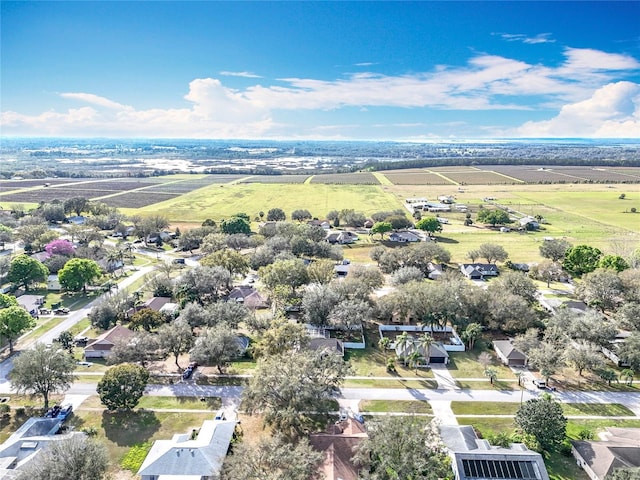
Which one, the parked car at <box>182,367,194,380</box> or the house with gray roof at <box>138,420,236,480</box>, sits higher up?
the house with gray roof at <box>138,420,236,480</box>

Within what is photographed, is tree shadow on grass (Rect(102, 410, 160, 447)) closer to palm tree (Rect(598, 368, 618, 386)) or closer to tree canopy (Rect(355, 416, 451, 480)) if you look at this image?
tree canopy (Rect(355, 416, 451, 480))

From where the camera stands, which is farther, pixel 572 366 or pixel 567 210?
pixel 567 210

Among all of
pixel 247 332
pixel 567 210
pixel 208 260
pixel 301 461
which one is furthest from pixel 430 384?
pixel 567 210

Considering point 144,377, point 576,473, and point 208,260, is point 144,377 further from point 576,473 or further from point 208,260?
point 576,473

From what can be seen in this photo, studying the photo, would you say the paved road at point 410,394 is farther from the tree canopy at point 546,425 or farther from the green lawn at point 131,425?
the tree canopy at point 546,425

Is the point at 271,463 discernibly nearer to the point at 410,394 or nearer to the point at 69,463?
the point at 69,463

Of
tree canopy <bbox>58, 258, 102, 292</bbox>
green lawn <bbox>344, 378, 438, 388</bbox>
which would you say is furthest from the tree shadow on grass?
tree canopy <bbox>58, 258, 102, 292</bbox>
